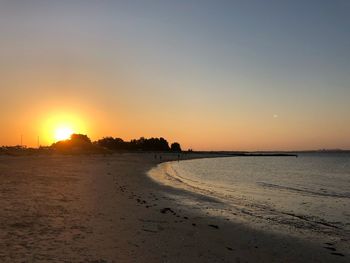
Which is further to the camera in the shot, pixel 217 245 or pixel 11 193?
pixel 11 193

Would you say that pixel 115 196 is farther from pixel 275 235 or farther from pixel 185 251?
pixel 185 251

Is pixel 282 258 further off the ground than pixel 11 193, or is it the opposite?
pixel 11 193

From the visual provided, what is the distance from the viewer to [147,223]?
16.1m

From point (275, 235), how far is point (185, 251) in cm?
512

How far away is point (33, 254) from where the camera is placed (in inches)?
395

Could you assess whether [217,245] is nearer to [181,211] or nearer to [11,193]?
[181,211]

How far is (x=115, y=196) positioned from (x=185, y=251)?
544 inches

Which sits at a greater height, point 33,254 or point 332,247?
point 33,254

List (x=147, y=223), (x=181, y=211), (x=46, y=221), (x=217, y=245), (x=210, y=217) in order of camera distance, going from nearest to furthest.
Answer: (x=217, y=245)
(x=46, y=221)
(x=147, y=223)
(x=210, y=217)
(x=181, y=211)

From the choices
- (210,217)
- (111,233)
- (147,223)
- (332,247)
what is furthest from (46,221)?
(332,247)

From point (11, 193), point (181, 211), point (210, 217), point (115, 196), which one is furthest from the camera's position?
point (115, 196)

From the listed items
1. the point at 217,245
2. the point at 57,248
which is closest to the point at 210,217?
the point at 217,245

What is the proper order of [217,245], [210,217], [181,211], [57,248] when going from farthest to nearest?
1. [181,211]
2. [210,217]
3. [217,245]
4. [57,248]

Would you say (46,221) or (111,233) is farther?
(46,221)
